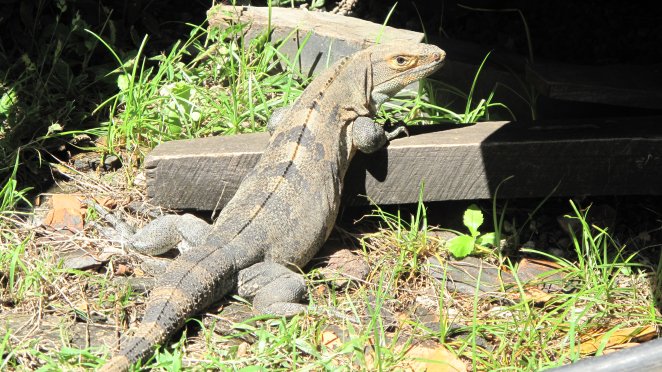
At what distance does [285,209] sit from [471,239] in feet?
3.56

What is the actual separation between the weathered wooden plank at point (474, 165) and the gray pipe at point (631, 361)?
2558 millimetres

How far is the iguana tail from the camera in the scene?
12.5 ft

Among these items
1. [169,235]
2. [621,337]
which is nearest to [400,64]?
[169,235]

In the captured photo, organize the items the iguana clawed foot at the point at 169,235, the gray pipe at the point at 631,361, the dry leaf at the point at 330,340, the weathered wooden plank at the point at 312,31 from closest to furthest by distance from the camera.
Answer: the gray pipe at the point at 631,361 → the dry leaf at the point at 330,340 → the iguana clawed foot at the point at 169,235 → the weathered wooden plank at the point at 312,31

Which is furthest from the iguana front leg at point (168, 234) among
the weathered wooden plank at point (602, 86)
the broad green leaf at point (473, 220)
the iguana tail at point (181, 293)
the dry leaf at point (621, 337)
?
the weathered wooden plank at point (602, 86)

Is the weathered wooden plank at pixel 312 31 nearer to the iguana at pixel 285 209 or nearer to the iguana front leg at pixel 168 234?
the iguana at pixel 285 209

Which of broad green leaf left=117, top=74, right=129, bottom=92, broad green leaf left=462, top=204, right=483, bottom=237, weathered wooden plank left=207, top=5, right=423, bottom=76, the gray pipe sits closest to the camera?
the gray pipe

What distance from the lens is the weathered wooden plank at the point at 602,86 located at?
16.9 feet

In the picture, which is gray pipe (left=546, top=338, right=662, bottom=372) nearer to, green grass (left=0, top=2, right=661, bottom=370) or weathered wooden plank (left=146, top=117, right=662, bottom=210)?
green grass (left=0, top=2, right=661, bottom=370)

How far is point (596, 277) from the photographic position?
4.53 m

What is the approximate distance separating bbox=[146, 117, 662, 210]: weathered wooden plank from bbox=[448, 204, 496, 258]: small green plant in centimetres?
12

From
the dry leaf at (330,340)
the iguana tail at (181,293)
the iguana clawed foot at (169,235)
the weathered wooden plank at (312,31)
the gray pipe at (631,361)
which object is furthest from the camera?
the weathered wooden plank at (312,31)

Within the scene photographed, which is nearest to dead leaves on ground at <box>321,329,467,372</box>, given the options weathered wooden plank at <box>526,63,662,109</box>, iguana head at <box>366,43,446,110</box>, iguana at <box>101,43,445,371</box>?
iguana at <box>101,43,445,371</box>

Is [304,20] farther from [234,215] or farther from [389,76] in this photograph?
[234,215]
